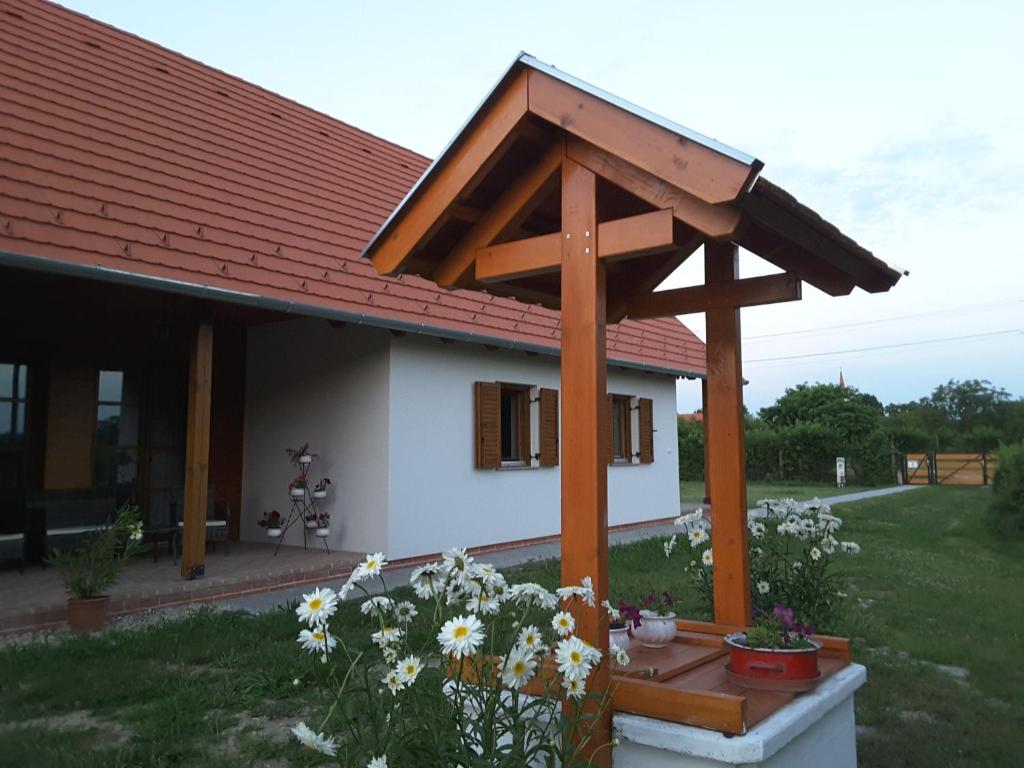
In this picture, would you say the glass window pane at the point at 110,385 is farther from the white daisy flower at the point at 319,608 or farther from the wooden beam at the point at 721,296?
the white daisy flower at the point at 319,608

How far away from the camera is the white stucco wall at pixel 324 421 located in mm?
8359

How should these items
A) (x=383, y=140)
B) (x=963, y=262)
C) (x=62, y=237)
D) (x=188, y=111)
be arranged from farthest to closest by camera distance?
(x=963, y=262)
(x=383, y=140)
(x=188, y=111)
(x=62, y=237)

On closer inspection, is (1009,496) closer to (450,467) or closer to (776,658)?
(450,467)

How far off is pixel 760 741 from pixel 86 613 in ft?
16.3

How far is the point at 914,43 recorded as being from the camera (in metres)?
7.95

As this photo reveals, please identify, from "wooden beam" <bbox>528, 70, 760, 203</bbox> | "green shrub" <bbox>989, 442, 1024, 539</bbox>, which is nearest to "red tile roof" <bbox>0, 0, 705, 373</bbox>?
"wooden beam" <bbox>528, 70, 760, 203</bbox>

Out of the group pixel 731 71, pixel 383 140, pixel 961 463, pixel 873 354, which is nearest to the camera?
pixel 731 71

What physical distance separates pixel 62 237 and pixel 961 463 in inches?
1106

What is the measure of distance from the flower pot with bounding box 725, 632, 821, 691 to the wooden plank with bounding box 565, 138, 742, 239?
146 cm

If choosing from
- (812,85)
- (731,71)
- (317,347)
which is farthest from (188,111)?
(812,85)

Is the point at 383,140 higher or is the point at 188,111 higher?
the point at 383,140

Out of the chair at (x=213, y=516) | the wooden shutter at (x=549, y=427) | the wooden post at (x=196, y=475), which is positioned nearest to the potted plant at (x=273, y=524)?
the chair at (x=213, y=516)

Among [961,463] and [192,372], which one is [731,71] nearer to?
[192,372]

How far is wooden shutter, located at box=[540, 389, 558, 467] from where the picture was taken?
10.3m
